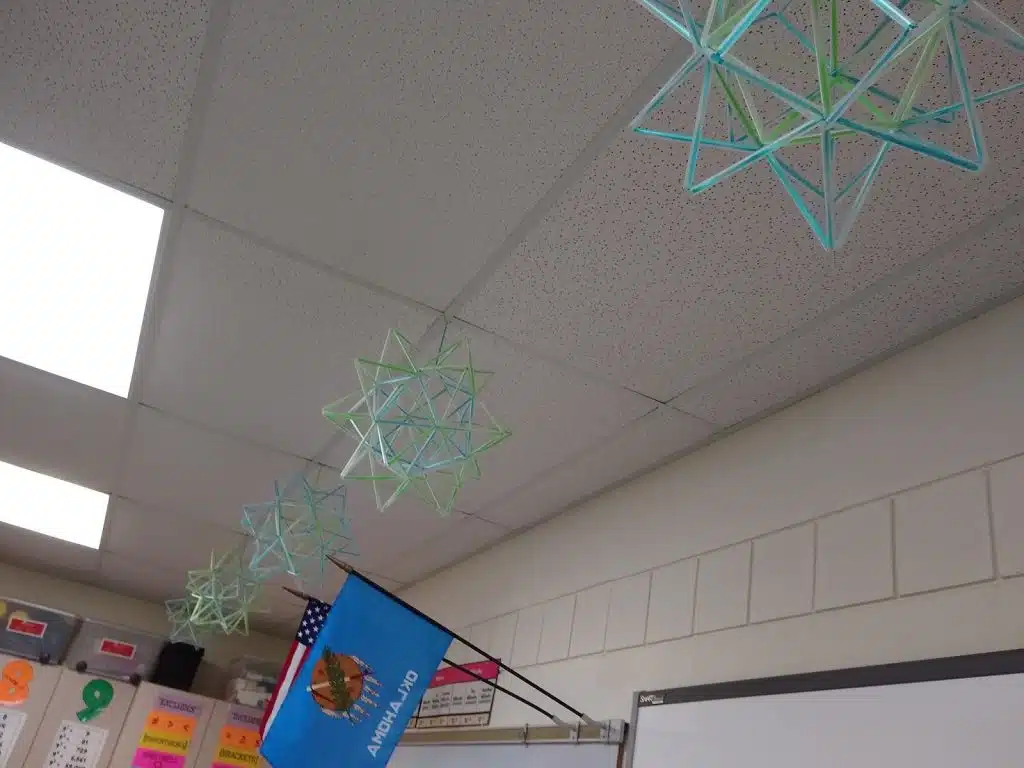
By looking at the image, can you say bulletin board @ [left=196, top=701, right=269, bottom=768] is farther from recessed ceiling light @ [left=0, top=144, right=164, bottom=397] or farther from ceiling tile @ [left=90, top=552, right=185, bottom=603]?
recessed ceiling light @ [left=0, top=144, right=164, bottom=397]

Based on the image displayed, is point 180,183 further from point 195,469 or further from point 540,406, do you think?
point 195,469

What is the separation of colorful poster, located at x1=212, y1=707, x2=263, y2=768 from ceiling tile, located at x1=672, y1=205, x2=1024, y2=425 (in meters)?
3.65

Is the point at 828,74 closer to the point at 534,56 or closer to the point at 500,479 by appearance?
the point at 534,56

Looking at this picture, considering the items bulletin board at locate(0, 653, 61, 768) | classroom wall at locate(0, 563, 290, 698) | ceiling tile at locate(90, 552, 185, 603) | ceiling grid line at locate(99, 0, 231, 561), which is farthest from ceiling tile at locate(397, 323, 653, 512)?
classroom wall at locate(0, 563, 290, 698)

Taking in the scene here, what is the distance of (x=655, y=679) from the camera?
2041 millimetres

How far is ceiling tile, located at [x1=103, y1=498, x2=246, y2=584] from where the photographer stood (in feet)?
11.6

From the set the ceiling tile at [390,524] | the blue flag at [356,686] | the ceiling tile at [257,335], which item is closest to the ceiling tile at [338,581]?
the ceiling tile at [390,524]

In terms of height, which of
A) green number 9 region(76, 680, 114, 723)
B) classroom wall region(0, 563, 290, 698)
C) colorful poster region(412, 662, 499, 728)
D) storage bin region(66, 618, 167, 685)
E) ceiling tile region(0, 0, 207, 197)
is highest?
ceiling tile region(0, 0, 207, 197)

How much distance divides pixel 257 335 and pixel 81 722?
129 inches

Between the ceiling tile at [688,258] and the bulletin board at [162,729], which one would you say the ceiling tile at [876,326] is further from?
the bulletin board at [162,729]

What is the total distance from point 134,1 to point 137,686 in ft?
13.7

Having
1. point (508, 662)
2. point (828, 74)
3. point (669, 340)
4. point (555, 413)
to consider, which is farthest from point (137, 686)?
point (828, 74)

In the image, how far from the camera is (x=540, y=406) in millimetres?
2166

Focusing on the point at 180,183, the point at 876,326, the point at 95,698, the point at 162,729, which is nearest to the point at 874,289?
the point at 876,326
